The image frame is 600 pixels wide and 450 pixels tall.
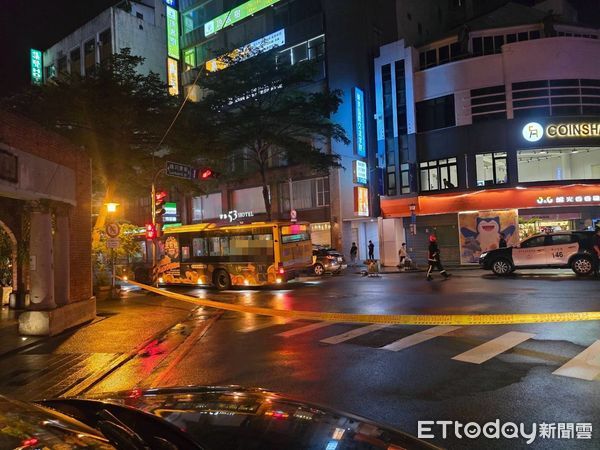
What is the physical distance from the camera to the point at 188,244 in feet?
79.2

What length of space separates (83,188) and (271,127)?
1810 centimetres

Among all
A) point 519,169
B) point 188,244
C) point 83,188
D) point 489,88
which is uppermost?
point 489,88

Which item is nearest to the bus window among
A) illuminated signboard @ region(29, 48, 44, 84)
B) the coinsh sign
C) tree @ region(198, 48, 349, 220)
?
tree @ region(198, 48, 349, 220)

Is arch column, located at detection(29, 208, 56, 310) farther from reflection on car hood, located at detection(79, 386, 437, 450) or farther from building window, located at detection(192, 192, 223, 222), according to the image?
building window, located at detection(192, 192, 223, 222)

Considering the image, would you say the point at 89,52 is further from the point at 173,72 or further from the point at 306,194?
the point at 306,194

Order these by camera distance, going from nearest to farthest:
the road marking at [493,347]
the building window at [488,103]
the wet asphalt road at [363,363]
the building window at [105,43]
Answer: the wet asphalt road at [363,363]
the road marking at [493,347]
the building window at [488,103]
the building window at [105,43]

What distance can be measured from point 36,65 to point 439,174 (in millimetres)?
50733

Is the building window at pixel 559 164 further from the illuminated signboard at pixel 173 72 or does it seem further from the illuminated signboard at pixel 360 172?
the illuminated signboard at pixel 173 72

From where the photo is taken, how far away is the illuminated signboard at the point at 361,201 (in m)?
34.0

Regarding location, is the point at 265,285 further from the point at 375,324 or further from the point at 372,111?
the point at 372,111

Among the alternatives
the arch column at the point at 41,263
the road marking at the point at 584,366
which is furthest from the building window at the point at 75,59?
the road marking at the point at 584,366

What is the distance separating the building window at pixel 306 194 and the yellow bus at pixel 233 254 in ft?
47.8

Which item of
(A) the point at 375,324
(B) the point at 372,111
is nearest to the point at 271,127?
(B) the point at 372,111

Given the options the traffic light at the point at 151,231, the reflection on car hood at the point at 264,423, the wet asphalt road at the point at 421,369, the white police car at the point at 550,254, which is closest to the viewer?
the reflection on car hood at the point at 264,423
